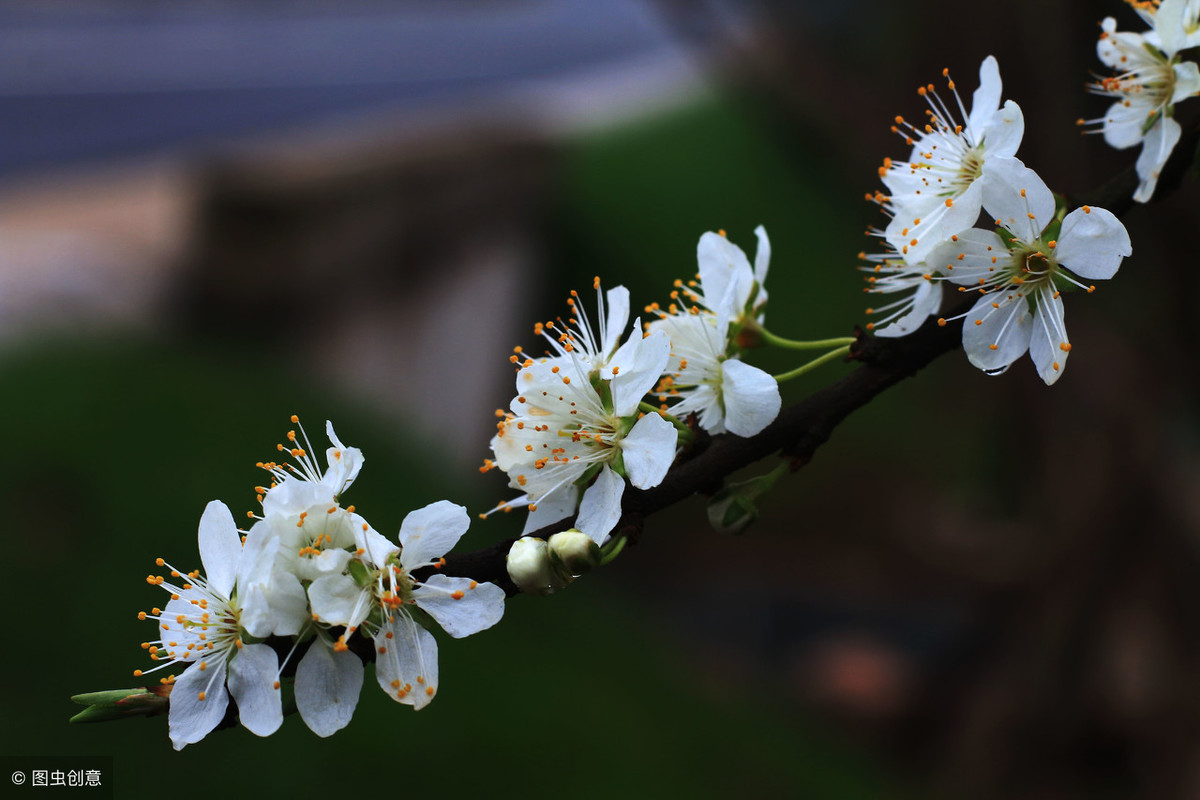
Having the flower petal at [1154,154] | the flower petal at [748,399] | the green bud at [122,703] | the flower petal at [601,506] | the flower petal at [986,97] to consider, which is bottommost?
the green bud at [122,703]

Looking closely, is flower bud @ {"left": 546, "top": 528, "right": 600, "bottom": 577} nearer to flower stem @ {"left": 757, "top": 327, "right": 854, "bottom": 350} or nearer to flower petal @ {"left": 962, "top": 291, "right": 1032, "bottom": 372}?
flower stem @ {"left": 757, "top": 327, "right": 854, "bottom": 350}

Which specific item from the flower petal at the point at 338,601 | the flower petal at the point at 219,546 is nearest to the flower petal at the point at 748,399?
the flower petal at the point at 338,601

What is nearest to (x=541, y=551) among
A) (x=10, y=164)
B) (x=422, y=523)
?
(x=422, y=523)

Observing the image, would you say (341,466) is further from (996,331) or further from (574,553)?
(996,331)

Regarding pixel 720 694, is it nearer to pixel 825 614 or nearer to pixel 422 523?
pixel 825 614

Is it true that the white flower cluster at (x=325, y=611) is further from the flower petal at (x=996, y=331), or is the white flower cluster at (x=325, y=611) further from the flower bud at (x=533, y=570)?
the flower petal at (x=996, y=331)
